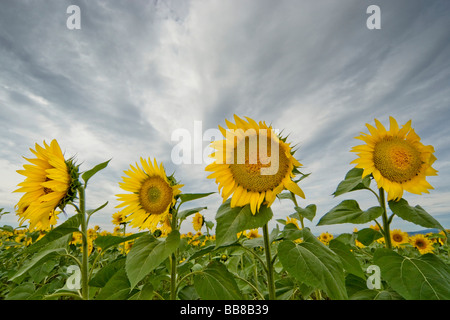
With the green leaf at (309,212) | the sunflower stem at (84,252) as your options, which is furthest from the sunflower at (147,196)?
the green leaf at (309,212)

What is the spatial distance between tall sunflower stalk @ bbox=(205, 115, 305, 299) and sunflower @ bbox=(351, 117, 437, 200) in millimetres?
607

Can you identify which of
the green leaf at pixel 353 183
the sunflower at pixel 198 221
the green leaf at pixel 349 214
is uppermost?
the green leaf at pixel 353 183

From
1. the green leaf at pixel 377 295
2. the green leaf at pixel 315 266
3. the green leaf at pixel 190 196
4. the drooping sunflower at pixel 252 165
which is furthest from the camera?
the green leaf at pixel 190 196

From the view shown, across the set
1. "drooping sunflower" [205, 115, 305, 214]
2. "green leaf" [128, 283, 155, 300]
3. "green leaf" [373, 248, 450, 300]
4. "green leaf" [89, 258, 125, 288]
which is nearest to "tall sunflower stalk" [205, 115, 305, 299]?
"drooping sunflower" [205, 115, 305, 214]

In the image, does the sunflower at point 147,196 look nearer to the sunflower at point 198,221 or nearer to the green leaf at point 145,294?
the green leaf at point 145,294

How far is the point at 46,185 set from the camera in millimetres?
1835

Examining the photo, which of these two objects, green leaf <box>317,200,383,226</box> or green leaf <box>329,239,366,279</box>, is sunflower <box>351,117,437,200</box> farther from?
green leaf <box>329,239,366,279</box>

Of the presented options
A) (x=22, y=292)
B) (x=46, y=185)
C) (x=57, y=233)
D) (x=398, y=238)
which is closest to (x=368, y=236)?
(x=57, y=233)

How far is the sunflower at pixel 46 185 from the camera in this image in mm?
1862

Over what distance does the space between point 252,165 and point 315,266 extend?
63 centimetres

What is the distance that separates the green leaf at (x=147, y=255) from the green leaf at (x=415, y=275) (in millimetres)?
1090

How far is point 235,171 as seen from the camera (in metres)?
1.65

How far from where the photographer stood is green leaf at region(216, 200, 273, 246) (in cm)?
129
